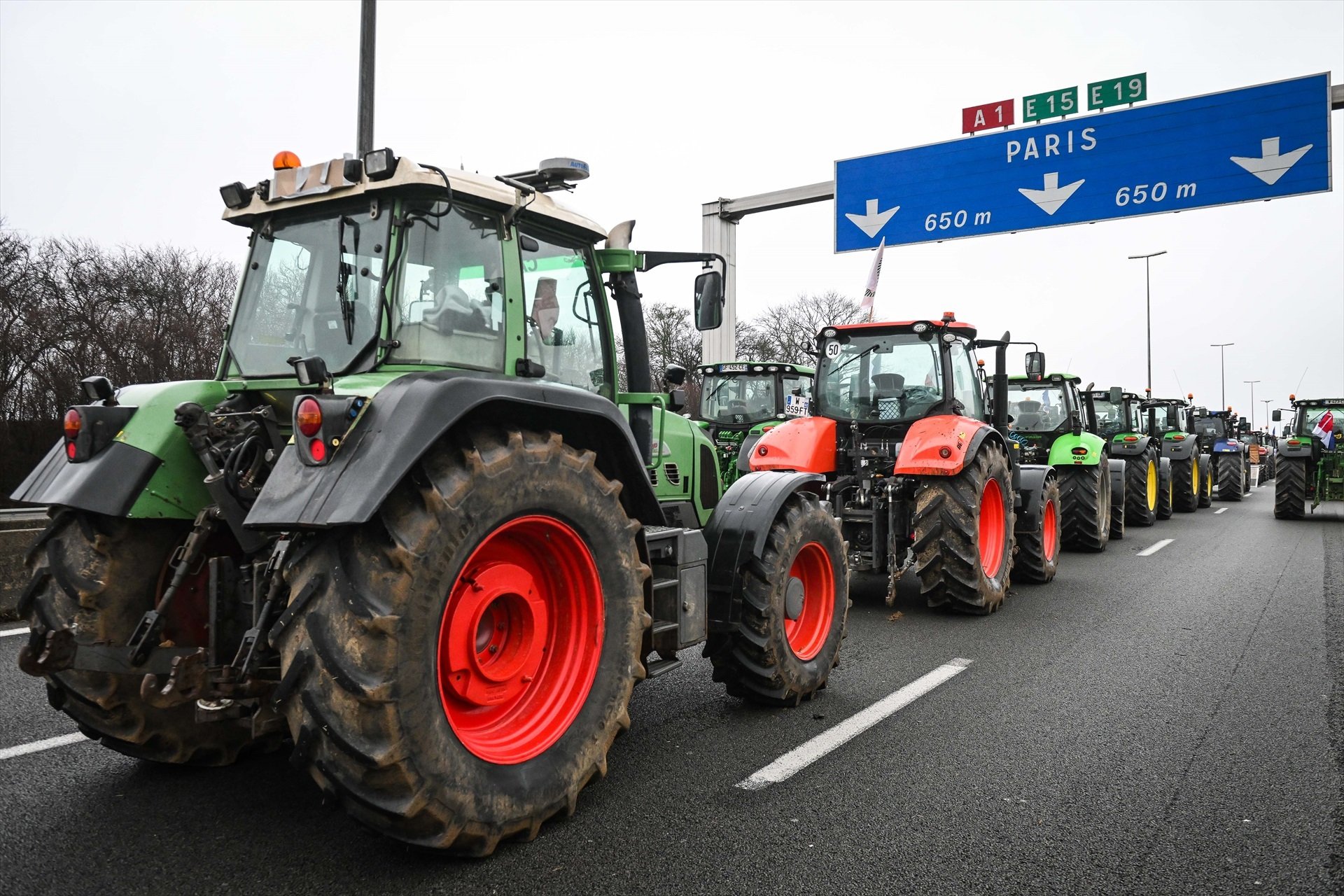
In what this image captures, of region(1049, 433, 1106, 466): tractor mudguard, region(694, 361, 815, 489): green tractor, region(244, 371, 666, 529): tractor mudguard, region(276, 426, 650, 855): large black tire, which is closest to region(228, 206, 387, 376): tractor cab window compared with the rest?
region(244, 371, 666, 529): tractor mudguard

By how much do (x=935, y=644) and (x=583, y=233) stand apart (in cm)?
408

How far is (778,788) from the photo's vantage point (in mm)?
3889

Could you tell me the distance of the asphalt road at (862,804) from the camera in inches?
122

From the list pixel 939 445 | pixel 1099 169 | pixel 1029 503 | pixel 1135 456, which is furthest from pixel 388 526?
pixel 1135 456

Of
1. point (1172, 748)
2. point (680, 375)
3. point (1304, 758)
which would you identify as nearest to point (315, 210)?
point (680, 375)

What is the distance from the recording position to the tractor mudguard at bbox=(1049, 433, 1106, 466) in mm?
12445

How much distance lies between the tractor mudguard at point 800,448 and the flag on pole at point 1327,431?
41.6 ft

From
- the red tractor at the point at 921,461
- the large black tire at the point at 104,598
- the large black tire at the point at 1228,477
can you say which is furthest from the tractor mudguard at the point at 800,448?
the large black tire at the point at 1228,477

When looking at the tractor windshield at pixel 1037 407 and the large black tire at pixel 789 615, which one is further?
the tractor windshield at pixel 1037 407

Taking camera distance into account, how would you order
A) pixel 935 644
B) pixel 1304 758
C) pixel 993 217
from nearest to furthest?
pixel 1304 758
pixel 935 644
pixel 993 217

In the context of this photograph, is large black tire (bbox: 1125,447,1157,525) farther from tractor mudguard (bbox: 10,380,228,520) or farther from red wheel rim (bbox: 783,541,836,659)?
tractor mudguard (bbox: 10,380,228,520)

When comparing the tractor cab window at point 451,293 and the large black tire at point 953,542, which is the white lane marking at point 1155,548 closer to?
the large black tire at point 953,542

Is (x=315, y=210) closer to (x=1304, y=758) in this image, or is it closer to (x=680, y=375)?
(x=680, y=375)

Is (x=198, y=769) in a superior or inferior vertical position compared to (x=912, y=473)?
inferior
